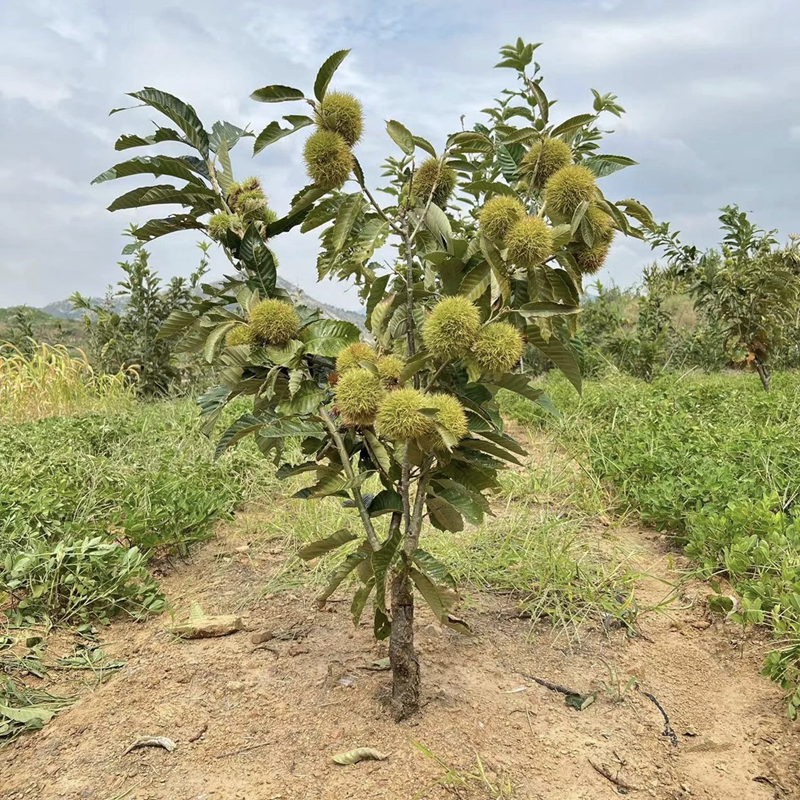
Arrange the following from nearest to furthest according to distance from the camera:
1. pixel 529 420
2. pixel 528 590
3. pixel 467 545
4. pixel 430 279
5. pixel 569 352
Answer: pixel 569 352 → pixel 430 279 → pixel 528 590 → pixel 467 545 → pixel 529 420

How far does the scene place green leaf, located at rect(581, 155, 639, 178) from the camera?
142cm

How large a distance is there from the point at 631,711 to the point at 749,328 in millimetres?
4658

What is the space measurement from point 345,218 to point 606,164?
608 mm

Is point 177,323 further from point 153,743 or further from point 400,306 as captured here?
point 153,743

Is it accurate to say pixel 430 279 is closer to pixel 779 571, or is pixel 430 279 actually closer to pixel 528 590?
pixel 528 590

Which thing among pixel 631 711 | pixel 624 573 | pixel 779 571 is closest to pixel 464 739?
pixel 631 711

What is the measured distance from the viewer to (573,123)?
1396 millimetres

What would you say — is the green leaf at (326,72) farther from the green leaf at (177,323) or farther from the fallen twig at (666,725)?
the fallen twig at (666,725)

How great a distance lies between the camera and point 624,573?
240 centimetres

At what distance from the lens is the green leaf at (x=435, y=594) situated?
140cm

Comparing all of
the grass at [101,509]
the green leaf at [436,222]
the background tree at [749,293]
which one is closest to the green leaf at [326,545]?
the green leaf at [436,222]

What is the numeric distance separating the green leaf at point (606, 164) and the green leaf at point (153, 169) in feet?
3.01

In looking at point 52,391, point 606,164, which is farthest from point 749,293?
point 52,391

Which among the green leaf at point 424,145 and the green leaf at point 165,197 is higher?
the green leaf at point 424,145
